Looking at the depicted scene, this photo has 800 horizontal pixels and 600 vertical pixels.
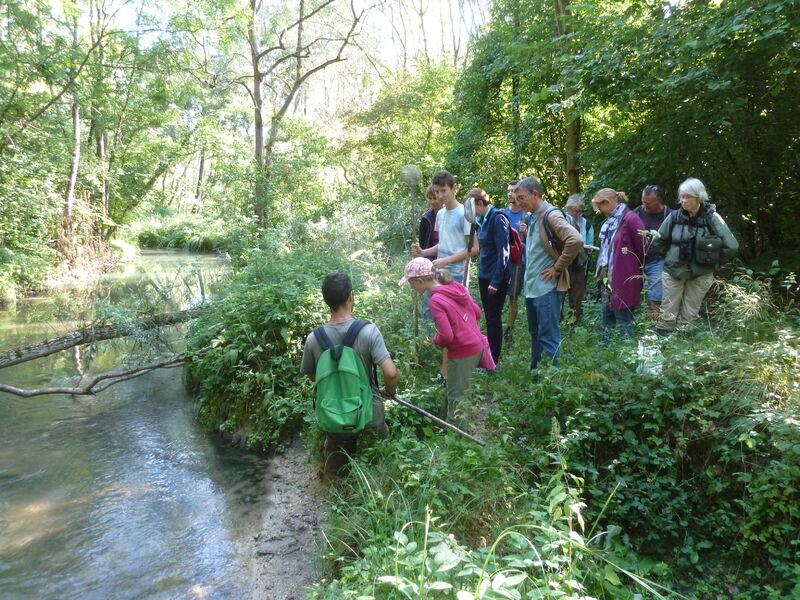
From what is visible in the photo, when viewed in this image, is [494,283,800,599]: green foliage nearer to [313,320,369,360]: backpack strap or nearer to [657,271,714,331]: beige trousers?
[657,271,714,331]: beige trousers

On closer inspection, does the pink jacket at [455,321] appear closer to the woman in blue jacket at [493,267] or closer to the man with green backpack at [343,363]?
the man with green backpack at [343,363]

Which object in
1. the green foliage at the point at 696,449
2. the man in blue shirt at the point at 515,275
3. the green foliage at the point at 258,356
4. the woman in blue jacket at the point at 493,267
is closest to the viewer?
the green foliage at the point at 696,449

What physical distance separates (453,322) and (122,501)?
12.1 feet

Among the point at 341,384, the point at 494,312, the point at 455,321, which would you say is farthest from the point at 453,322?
the point at 494,312

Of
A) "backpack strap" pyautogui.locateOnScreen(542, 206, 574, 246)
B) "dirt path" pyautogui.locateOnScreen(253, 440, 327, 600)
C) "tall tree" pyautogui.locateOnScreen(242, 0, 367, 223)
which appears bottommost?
"dirt path" pyautogui.locateOnScreen(253, 440, 327, 600)

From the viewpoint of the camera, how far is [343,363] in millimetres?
3441

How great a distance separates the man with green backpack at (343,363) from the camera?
348 centimetres

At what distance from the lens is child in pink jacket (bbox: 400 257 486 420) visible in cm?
381

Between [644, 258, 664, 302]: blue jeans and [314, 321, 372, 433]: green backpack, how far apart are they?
313 centimetres

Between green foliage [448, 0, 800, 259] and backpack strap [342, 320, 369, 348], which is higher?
green foliage [448, 0, 800, 259]

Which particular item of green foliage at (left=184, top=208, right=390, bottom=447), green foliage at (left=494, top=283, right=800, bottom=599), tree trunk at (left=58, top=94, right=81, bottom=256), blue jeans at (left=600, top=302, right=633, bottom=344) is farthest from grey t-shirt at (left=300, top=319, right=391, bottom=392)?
tree trunk at (left=58, top=94, right=81, bottom=256)

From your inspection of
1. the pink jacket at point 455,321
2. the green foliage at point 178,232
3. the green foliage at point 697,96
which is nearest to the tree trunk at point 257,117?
the green foliage at point 178,232

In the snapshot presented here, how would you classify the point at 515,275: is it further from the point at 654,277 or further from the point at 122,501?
the point at 122,501

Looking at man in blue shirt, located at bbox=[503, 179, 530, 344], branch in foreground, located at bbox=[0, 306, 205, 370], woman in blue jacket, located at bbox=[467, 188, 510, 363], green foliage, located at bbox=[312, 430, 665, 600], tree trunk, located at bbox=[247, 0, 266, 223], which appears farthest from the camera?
tree trunk, located at bbox=[247, 0, 266, 223]
